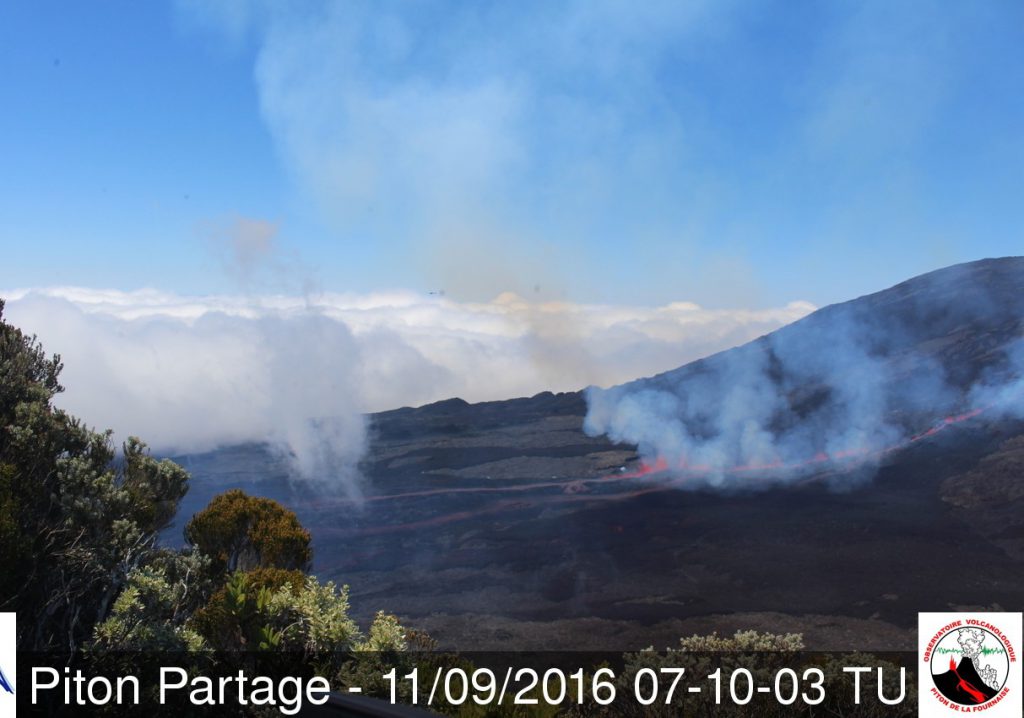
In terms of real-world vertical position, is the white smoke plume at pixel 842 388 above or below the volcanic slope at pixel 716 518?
above

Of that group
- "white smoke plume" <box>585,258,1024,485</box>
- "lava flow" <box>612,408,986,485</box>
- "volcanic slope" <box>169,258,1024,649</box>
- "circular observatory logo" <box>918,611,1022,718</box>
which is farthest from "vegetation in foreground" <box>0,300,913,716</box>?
"white smoke plume" <box>585,258,1024,485</box>

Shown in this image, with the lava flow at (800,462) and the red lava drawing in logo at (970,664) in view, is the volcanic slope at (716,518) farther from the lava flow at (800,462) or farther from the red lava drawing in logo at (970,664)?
the red lava drawing in logo at (970,664)

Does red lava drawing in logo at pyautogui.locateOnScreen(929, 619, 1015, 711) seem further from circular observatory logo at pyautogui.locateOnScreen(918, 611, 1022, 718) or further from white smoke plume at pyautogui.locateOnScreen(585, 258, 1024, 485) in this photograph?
white smoke plume at pyautogui.locateOnScreen(585, 258, 1024, 485)

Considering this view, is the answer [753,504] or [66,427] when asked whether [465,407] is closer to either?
[753,504]

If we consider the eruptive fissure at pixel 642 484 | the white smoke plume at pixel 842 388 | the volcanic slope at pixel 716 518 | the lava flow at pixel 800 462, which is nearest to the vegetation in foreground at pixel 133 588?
the volcanic slope at pixel 716 518

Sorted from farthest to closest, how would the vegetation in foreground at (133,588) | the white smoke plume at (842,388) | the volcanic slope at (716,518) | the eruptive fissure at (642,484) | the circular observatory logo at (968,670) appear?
the white smoke plume at (842,388) → the eruptive fissure at (642,484) → the volcanic slope at (716,518) → the vegetation in foreground at (133,588) → the circular observatory logo at (968,670)

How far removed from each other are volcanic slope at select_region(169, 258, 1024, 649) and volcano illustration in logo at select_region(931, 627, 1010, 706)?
545 inches

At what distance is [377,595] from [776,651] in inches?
903

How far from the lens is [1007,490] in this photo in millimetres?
33562

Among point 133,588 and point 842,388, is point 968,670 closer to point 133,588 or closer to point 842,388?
point 133,588

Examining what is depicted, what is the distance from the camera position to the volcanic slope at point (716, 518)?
25562 millimetres

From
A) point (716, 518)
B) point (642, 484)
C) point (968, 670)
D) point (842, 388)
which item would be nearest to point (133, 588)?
point (968, 670)

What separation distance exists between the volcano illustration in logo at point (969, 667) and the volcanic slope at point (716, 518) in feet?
45.4

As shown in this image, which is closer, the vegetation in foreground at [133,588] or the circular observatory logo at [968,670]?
the circular observatory logo at [968,670]
